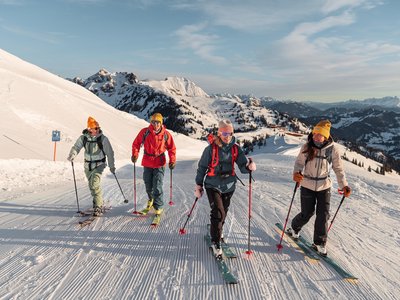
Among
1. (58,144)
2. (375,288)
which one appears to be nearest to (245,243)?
(375,288)

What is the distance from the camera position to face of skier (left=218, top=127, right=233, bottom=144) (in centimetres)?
581

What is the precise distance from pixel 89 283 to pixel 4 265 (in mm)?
1759

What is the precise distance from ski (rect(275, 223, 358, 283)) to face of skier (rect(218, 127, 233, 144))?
2841mm

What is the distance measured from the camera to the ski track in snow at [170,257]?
489 centimetres

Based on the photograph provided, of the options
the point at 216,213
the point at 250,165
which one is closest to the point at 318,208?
the point at 250,165

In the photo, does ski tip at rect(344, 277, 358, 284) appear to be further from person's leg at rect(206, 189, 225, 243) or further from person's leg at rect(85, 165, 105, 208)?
person's leg at rect(85, 165, 105, 208)

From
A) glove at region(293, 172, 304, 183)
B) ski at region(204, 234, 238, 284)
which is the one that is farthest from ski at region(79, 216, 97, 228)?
glove at region(293, 172, 304, 183)

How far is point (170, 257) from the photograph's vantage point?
6.01 m

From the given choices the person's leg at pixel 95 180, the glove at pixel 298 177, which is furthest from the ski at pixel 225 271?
the person's leg at pixel 95 180

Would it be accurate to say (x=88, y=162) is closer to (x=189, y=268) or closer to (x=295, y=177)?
(x=189, y=268)

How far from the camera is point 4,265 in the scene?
5480mm

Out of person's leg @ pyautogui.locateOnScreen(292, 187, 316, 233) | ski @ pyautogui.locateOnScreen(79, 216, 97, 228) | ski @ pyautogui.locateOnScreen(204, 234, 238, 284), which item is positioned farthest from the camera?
ski @ pyautogui.locateOnScreen(79, 216, 97, 228)

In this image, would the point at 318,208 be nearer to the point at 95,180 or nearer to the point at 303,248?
the point at 303,248

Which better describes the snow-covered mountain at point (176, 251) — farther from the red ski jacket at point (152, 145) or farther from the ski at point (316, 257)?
the red ski jacket at point (152, 145)
